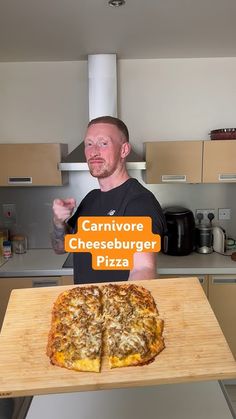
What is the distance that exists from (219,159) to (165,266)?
0.77 metres

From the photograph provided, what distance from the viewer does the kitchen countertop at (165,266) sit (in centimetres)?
221

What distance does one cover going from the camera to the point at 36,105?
261 cm

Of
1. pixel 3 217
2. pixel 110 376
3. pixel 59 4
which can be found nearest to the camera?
pixel 110 376

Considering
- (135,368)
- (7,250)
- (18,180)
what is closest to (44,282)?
(7,250)

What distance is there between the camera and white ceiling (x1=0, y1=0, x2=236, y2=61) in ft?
5.14

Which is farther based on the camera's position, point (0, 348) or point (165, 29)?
point (165, 29)

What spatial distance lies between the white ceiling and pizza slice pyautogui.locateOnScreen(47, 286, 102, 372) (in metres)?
1.28

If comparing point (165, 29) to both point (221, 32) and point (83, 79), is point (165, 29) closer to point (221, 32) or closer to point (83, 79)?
point (221, 32)

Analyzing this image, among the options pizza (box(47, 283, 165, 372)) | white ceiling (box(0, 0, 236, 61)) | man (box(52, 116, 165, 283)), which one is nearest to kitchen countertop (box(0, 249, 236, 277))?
man (box(52, 116, 165, 283))

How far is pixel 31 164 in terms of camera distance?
2.34 m

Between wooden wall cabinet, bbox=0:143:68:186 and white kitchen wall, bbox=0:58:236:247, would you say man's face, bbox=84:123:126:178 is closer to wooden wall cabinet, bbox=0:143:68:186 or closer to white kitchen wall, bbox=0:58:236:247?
wooden wall cabinet, bbox=0:143:68:186

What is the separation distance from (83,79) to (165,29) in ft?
2.83

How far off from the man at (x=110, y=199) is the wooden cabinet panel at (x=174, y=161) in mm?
963

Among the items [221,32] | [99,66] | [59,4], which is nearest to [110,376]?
[59,4]
